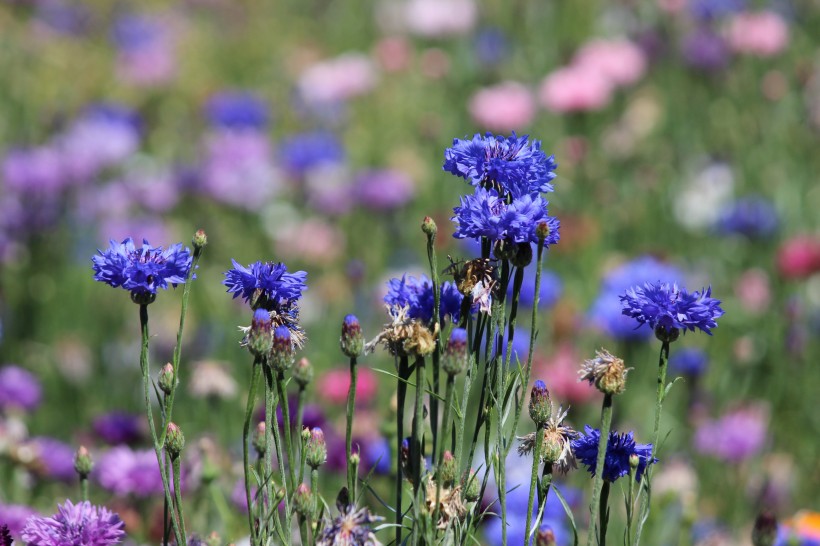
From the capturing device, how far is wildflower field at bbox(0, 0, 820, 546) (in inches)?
46.7

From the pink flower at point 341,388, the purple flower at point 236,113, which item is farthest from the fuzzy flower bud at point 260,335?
the purple flower at point 236,113

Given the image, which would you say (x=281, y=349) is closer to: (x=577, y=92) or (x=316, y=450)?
(x=316, y=450)

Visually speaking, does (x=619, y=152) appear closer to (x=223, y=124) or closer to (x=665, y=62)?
(x=665, y=62)

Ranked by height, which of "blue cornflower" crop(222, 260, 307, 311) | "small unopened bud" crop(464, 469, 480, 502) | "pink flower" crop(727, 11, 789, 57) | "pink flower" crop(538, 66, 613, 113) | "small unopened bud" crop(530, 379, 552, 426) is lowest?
"small unopened bud" crop(464, 469, 480, 502)

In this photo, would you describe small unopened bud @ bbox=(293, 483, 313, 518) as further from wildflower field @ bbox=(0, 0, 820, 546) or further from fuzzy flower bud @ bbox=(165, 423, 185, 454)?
fuzzy flower bud @ bbox=(165, 423, 185, 454)

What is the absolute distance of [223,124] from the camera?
4.23 meters

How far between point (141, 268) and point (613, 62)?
126 inches

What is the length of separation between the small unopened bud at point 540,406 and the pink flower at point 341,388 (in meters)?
1.38

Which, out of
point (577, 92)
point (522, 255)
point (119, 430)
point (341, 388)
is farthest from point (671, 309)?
point (577, 92)

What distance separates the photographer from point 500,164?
3.90ft

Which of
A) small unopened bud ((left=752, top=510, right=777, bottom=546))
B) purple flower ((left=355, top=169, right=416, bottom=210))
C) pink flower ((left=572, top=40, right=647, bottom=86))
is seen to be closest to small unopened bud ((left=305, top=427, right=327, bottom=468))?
small unopened bud ((left=752, top=510, right=777, bottom=546))

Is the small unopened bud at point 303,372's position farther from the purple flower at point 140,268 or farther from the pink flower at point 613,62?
the pink flower at point 613,62

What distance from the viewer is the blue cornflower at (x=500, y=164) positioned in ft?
3.91

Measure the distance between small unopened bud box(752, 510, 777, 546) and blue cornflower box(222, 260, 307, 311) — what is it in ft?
2.41
